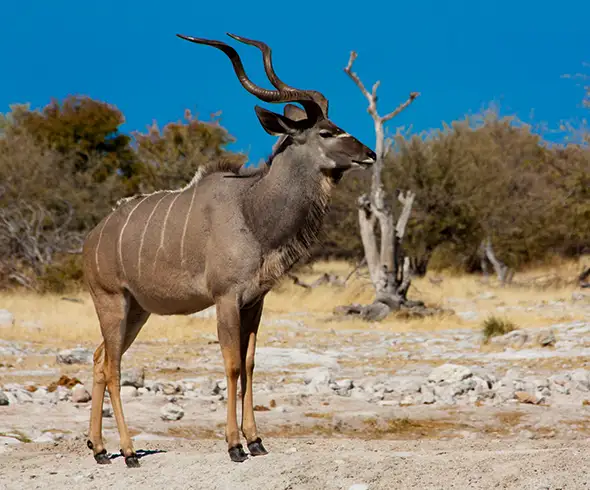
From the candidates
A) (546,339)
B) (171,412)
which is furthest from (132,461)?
(546,339)

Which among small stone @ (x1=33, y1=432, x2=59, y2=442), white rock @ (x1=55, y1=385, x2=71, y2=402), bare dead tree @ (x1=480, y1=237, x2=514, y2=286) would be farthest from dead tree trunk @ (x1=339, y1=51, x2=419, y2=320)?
small stone @ (x1=33, y1=432, x2=59, y2=442)

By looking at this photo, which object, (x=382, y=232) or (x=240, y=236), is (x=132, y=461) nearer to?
(x=240, y=236)

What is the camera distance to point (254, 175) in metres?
6.41

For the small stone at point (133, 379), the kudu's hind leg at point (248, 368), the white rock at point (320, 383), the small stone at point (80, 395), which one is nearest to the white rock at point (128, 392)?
the small stone at point (133, 379)

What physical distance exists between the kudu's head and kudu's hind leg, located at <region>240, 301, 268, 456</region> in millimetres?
1061

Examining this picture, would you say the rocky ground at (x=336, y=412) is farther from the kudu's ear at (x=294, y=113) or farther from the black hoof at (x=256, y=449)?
the kudu's ear at (x=294, y=113)

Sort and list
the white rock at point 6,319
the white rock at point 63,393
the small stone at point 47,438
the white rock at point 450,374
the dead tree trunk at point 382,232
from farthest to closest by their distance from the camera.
→ the dead tree trunk at point 382,232 < the white rock at point 6,319 < the white rock at point 450,374 < the white rock at point 63,393 < the small stone at point 47,438

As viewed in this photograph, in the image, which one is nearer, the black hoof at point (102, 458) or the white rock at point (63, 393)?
the black hoof at point (102, 458)

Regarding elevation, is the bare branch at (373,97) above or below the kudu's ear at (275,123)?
above

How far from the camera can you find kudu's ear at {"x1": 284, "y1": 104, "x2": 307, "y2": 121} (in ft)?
21.1

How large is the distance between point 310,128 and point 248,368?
1.64 meters

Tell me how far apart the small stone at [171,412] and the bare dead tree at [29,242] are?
1658 centimetres

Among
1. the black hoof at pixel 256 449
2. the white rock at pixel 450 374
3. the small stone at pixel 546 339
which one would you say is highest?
the small stone at pixel 546 339

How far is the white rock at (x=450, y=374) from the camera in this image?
35.6 feet
